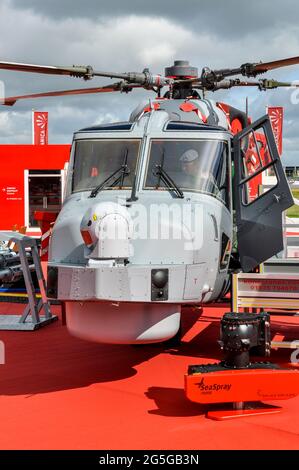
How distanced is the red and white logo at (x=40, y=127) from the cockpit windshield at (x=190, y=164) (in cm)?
2274

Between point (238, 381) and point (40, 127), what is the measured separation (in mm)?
24712

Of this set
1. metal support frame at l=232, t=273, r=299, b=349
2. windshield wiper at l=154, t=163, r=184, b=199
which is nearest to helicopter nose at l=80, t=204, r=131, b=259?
Result: windshield wiper at l=154, t=163, r=184, b=199

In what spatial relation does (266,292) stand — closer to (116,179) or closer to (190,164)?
(190,164)

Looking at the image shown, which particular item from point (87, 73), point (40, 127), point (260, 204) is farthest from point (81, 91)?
point (40, 127)

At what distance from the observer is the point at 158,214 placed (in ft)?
18.2

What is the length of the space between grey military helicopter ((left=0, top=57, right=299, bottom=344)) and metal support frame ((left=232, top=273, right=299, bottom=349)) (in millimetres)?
212

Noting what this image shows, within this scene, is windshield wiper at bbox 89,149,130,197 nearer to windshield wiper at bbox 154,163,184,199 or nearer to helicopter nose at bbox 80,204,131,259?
windshield wiper at bbox 154,163,184,199

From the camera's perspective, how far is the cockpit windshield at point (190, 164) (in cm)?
614

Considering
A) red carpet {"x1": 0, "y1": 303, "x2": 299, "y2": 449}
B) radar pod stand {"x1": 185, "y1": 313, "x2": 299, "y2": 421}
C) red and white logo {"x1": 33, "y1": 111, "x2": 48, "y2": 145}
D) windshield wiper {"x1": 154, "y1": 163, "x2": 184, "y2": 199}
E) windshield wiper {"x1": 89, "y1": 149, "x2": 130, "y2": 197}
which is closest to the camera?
red carpet {"x1": 0, "y1": 303, "x2": 299, "y2": 449}

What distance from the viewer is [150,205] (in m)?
5.69

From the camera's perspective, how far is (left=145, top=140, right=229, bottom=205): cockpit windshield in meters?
6.14

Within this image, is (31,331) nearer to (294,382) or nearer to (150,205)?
(150,205)

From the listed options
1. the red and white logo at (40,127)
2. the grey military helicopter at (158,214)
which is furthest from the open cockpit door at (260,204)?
the red and white logo at (40,127)

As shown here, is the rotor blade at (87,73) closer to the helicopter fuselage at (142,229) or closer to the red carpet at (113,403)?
the helicopter fuselage at (142,229)
